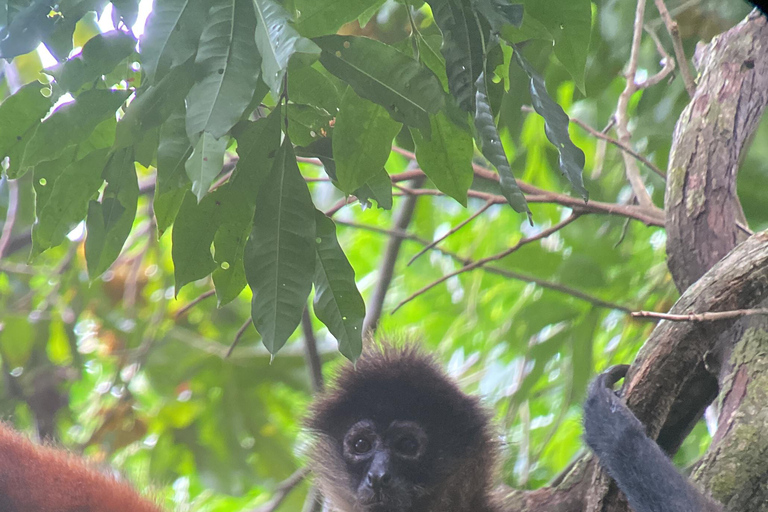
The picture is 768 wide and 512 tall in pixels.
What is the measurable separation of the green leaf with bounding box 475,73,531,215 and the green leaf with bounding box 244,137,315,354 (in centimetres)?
42

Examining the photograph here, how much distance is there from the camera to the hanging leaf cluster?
141cm

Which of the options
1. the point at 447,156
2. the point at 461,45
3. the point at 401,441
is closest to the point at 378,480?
the point at 401,441

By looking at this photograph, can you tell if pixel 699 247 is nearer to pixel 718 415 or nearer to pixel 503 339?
pixel 718 415

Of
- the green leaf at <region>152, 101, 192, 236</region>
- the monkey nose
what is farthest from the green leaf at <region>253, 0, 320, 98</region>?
the monkey nose

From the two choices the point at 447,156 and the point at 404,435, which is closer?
the point at 447,156

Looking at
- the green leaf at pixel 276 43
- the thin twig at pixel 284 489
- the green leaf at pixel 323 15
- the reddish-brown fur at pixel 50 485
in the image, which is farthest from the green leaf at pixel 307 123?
the thin twig at pixel 284 489

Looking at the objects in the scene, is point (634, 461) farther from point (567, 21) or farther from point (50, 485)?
point (50, 485)

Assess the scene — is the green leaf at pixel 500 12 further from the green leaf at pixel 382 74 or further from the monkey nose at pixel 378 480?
the monkey nose at pixel 378 480

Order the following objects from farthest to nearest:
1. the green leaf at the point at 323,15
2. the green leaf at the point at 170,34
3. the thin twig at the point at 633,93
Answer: the thin twig at the point at 633,93, the green leaf at the point at 323,15, the green leaf at the point at 170,34

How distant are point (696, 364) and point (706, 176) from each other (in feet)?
2.43

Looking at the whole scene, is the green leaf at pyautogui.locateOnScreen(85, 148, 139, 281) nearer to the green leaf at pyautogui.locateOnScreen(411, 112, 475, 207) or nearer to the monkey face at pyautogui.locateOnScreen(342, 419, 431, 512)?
the green leaf at pyautogui.locateOnScreen(411, 112, 475, 207)

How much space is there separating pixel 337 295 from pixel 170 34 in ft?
2.54

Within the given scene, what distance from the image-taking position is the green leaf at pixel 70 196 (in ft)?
6.10

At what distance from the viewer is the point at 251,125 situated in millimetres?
1725
